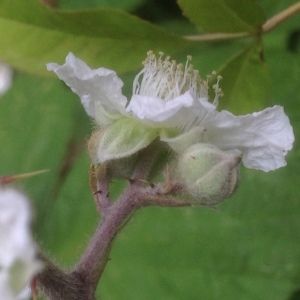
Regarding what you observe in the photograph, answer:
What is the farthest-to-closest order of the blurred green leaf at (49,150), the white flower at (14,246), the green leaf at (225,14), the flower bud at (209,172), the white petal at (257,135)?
the blurred green leaf at (49,150)
the green leaf at (225,14)
the white petal at (257,135)
the flower bud at (209,172)
the white flower at (14,246)

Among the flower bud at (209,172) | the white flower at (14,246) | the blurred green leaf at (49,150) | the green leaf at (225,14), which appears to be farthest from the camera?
the blurred green leaf at (49,150)

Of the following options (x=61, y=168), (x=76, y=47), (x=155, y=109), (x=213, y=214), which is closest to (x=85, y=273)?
(x=155, y=109)

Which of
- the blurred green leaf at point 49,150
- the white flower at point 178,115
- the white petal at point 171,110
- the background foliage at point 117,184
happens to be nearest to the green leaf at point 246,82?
the background foliage at point 117,184

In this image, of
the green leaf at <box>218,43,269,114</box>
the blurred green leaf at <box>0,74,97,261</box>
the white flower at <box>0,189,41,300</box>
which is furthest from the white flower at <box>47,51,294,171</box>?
the blurred green leaf at <box>0,74,97,261</box>

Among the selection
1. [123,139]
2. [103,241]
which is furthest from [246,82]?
[103,241]

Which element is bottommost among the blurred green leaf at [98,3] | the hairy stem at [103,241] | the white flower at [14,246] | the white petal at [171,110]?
the blurred green leaf at [98,3]

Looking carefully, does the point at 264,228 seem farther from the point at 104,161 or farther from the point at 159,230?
the point at 104,161

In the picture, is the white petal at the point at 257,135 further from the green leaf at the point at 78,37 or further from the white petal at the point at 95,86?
the green leaf at the point at 78,37

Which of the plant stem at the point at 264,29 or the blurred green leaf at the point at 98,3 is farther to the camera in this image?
the blurred green leaf at the point at 98,3
